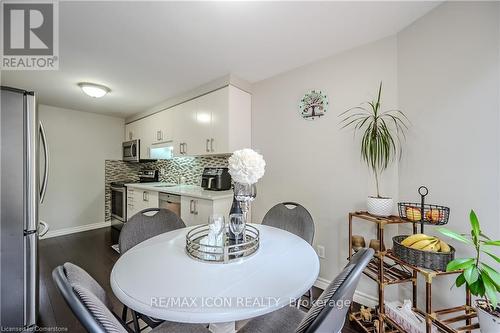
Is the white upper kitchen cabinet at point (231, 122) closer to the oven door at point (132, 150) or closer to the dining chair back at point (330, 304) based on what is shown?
the dining chair back at point (330, 304)

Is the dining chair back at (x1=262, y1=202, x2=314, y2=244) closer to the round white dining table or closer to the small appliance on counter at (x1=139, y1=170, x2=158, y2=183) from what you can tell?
the round white dining table

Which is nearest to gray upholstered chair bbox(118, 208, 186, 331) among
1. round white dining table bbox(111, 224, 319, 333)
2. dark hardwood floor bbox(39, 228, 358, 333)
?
round white dining table bbox(111, 224, 319, 333)

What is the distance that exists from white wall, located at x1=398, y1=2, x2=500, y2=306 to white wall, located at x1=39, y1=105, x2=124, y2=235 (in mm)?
4915

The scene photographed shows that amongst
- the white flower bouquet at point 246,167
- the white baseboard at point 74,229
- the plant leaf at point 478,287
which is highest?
the white flower bouquet at point 246,167

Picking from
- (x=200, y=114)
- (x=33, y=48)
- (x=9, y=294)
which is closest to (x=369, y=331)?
(x=9, y=294)

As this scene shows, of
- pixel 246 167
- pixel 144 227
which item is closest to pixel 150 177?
pixel 144 227

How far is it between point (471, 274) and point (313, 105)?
5.40ft

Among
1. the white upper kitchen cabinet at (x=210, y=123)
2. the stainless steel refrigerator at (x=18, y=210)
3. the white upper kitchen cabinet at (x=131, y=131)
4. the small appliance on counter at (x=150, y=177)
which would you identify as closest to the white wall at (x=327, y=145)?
the white upper kitchen cabinet at (x=210, y=123)

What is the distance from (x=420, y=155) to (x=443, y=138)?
0.56 feet

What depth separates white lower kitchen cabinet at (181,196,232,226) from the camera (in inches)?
90.8

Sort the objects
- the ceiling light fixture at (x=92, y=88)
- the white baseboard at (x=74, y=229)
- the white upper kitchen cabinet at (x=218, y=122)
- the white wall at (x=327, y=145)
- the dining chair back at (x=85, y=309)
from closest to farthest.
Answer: the dining chair back at (x=85, y=309), the white wall at (x=327, y=145), the white upper kitchen cabinet at (x=218, y=122), the ceiling light fixture at (x=92, y=88), the white baseboard at (x=74, y=229)

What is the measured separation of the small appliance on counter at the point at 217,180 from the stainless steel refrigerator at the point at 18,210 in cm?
161

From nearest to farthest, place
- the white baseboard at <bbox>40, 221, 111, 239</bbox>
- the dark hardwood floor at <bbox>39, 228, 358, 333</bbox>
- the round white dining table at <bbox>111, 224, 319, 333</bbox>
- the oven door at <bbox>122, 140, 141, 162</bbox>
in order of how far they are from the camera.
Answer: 1. the round white dining table at <bbox>111, 224, 319, 333</bbox>
2. the dark hardwood floor at <bbox>39, 228, 358, 333</bbox>
3. the white baseboard at <bbox>40, 221, 111, 239</bbox>
4. the oven door at <bbox>122, 140, 141, 162</bbox>

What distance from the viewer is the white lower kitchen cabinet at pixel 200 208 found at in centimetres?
231
